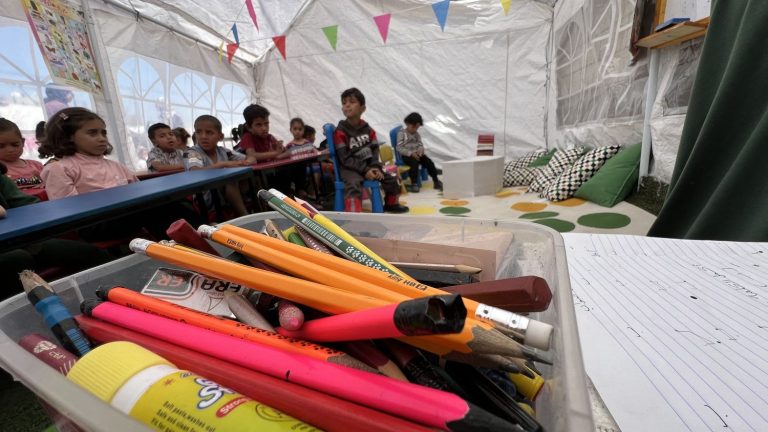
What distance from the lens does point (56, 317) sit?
24 cm

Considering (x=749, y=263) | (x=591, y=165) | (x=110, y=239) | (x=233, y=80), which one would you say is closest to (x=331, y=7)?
(x=233, y=80)

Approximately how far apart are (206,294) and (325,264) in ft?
0.33

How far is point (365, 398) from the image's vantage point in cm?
14

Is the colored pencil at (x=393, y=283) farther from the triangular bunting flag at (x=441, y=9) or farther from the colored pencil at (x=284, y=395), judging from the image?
the triangular bunting flag at (x=441, y=9)

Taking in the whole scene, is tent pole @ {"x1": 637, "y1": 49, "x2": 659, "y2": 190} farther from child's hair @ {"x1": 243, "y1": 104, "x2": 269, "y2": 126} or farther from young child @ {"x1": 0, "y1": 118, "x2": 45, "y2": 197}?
young child @ {"x1": 0, "y1": 118, "x2": 45, "y2": 197}

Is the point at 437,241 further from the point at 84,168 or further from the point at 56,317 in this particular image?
the point at 84,168

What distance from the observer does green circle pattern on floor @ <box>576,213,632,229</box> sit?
1.19 m

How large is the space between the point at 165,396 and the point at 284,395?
53 mm

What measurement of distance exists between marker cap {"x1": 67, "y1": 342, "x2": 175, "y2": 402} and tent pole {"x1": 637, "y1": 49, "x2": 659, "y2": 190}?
5.57 ft

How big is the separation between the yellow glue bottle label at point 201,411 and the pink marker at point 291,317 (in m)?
0.04

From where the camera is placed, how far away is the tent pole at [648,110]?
4.13ft

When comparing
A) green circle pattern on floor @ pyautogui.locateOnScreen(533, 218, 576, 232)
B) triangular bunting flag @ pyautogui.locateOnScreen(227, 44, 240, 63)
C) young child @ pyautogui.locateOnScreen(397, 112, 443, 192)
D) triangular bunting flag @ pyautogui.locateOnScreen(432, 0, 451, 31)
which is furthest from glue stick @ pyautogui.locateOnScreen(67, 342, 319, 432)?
triangular bunting flag @ pyautogui.locateOnScreen(227, 44, 240, 63)

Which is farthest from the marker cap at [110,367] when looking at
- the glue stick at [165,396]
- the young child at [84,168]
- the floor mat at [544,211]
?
the young child at [84,168]

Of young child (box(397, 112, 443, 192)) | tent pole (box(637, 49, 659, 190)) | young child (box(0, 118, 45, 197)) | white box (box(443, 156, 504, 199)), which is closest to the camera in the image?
young child (box(0, 118, 45, 197))
